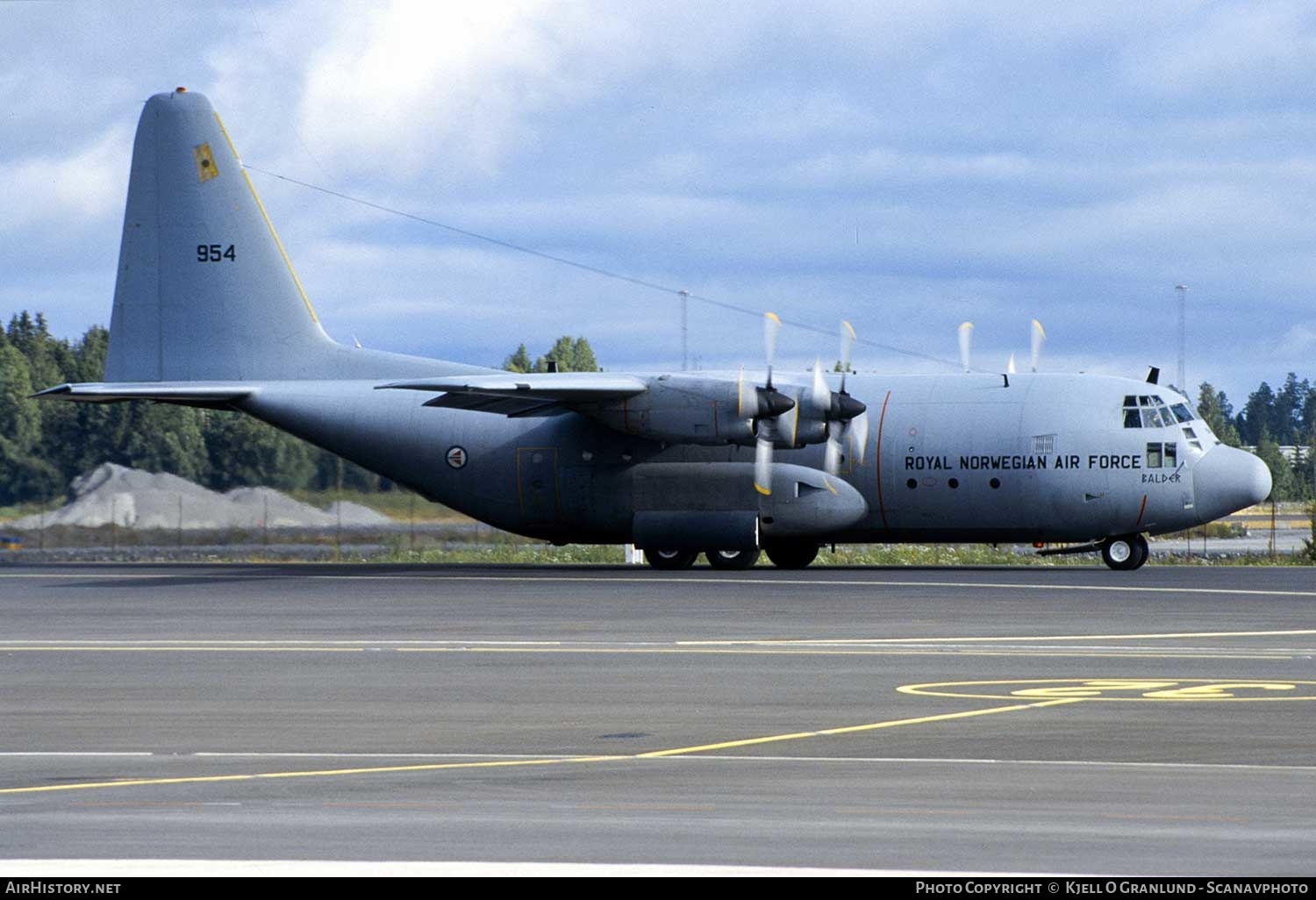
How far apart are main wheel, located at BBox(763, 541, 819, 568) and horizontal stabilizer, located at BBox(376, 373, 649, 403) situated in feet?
18.5

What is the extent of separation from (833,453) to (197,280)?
16998 mm

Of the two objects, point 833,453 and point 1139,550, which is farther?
point 1139,550

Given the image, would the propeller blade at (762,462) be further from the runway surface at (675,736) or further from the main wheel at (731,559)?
the runway surface at (675,736)

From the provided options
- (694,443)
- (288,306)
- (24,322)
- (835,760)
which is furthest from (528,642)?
(24,322)

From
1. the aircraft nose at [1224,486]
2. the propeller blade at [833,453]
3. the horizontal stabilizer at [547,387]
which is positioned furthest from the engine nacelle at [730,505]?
the aircraft nose at [1224,486]

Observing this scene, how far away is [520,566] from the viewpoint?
41.2 metres

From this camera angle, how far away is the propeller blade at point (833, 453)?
1454 inches

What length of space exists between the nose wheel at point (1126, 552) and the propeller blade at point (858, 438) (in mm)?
5728

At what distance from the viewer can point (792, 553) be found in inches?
1563

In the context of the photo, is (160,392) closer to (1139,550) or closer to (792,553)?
(792,553)

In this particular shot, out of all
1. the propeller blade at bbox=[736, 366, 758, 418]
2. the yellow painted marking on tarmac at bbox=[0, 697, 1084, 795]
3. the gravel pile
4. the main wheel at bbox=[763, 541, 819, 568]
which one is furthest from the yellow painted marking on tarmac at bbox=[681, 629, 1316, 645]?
the gravel pile

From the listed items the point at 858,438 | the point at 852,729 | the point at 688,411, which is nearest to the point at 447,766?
the point at 852,729

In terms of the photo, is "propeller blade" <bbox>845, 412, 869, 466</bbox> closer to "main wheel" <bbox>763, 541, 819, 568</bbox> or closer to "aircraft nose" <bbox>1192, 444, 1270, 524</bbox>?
"main wheel" <bbox>763, 541, 819, 568</bbox>

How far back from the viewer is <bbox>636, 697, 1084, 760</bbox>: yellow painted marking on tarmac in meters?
12.0
